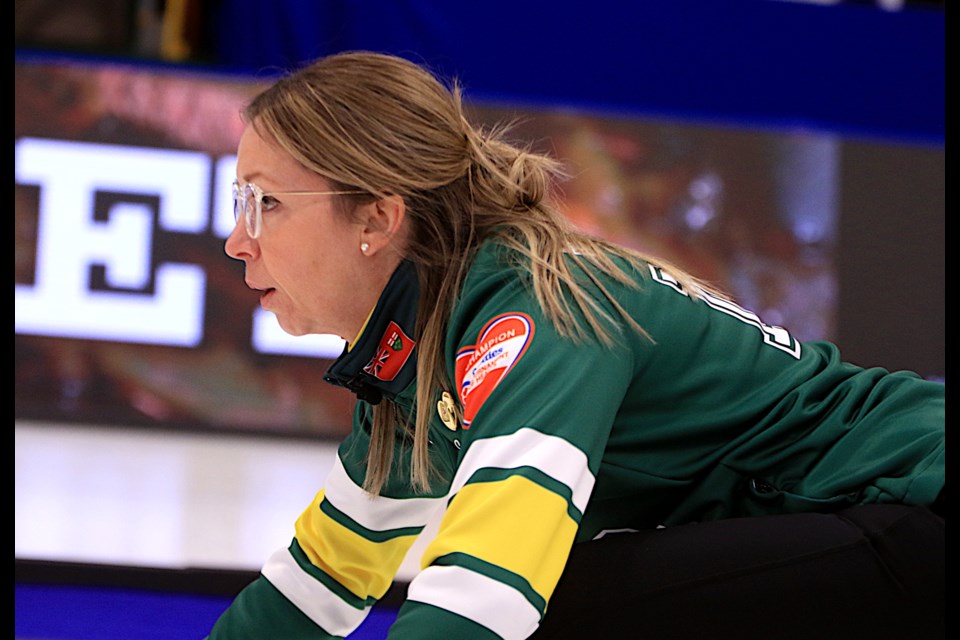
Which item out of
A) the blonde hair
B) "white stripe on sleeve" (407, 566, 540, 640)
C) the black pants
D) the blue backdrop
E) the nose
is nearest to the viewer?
"white stripe on sleeve" (407, 566, 540, 640)

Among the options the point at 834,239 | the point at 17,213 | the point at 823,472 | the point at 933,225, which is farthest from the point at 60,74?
the point at 823,472

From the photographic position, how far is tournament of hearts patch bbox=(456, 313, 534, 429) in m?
1.09

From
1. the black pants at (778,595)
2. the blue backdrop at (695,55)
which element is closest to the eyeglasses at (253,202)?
the black pants at (778,595)

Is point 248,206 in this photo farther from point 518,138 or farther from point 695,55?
point 695,55

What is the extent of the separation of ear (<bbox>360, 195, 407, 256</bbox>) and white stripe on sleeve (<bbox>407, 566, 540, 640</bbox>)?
0.44m

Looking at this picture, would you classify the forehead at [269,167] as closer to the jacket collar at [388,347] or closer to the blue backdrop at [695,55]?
the jacket collar at [388,347]

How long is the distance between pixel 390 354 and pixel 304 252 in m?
0.15

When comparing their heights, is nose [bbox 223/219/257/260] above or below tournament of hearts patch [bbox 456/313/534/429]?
above

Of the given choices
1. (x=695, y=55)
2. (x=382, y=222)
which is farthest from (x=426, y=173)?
(x=695, y=55)

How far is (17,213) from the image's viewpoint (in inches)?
155

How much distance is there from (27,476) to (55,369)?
0.80 m

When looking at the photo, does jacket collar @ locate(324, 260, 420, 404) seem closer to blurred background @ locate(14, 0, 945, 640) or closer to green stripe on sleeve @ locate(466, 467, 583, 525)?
green stripe on sleeve @ locate(466, 467, 583, 525)

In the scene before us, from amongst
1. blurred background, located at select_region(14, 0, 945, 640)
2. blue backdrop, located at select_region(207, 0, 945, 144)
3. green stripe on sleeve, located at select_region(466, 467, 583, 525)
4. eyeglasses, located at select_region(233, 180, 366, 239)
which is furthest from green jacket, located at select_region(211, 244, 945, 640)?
blue backdrop, located at select_region(207, 0, 945, 144)

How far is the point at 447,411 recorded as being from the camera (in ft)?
4.24
